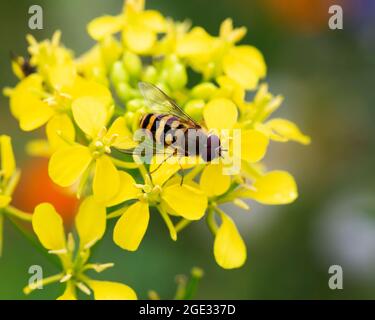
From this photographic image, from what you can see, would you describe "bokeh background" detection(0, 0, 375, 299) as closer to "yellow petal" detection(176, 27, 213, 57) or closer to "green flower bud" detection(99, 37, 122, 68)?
"green flower bud" detection(99, 37, 122, 68)

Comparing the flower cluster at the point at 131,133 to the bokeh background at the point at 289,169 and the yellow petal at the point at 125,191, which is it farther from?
the bokeh background at the point at 289,169

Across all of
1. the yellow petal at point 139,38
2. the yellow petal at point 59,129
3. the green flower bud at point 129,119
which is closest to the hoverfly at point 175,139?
the green flower bud at point 129,119

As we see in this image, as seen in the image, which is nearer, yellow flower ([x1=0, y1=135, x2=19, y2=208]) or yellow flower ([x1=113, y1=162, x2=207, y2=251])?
yellow flower ([x1=113, y1=162, x2=207, y2=251])

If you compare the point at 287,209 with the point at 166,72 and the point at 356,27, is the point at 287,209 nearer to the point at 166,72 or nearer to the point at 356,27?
the point at 356,27

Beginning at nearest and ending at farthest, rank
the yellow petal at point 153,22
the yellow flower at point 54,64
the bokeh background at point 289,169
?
1. the yellow flower at point 54,64
2. the yellow petal at point 153,22
3. the bokeh background at point 289,169

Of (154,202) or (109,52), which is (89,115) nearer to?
(154,202)

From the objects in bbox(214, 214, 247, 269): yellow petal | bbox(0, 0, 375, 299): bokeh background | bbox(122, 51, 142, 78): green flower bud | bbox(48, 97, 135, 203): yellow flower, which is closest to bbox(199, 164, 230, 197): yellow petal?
bbox(214, 214, 247, 269): yellow petal
